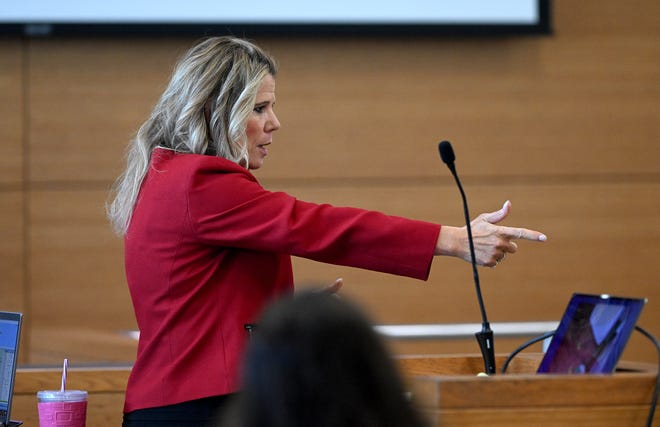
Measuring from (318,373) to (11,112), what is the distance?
356cm

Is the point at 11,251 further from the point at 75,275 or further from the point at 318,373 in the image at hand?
the point at 318,373

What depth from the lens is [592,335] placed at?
5.95 ft

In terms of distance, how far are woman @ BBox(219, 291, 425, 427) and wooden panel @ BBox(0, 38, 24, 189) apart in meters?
3.52

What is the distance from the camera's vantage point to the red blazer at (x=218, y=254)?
80.0 inches

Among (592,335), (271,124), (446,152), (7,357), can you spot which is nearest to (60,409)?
(7,357)

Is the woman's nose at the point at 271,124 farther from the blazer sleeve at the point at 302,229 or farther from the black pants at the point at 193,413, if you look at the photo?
the black pants at the point at 193,413

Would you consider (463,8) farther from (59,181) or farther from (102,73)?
(59,181)

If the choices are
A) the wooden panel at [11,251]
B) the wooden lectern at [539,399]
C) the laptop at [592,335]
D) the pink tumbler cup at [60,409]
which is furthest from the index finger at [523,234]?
the wooden panel at [11,251]

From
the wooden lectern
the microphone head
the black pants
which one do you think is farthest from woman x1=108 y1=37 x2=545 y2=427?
the wooden lectern

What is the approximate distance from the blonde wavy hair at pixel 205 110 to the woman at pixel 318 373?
1.40 metres

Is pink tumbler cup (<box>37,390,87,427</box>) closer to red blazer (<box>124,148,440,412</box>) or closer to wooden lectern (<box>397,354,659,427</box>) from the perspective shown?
red blazer (<box>124,148,440,412</box>)

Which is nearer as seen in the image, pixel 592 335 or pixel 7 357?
pixel 592 335

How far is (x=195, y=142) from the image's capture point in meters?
2.18

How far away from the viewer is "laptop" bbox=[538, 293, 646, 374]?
175 cm
